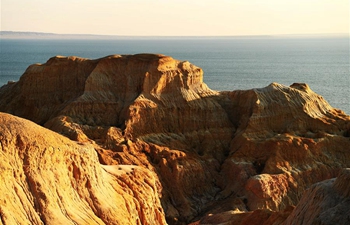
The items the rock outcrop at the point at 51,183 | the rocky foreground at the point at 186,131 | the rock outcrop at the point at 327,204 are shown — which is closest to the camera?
the rock outcrop at the point at 327,204

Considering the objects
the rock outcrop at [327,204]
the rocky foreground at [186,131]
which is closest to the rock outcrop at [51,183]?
the rocky foreground at [186,131]

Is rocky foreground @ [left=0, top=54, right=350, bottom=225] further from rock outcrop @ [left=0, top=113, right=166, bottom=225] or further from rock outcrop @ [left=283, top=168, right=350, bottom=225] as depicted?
rock outcrop @ [left=283, top=168, right=350, bottom=225]

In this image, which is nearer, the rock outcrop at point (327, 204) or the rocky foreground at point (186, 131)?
the rock outcrop at point (327, 204)

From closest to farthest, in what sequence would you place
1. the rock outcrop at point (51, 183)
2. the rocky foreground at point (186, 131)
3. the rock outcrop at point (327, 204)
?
the rock outcrop at point (327, 204) → the rock outcrop at point (51, 183) → the rocky foreground at point (186, 131)

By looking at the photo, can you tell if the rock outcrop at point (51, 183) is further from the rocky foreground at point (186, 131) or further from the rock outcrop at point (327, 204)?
the rock outcrop at point (327, 204)

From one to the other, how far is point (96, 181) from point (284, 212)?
11.1 meters

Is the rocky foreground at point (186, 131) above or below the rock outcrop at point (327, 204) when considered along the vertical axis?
below

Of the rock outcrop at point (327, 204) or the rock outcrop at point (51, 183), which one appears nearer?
the rock outcrop at point (327, 204)

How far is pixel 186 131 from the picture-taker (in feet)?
241

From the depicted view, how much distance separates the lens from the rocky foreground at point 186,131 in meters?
64.6

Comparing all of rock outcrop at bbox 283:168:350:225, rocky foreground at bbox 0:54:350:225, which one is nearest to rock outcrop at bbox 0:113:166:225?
rocky foreground at bbox 0:54:350:225

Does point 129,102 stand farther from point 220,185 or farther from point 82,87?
point 220,185

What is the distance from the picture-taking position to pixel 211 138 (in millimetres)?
73438

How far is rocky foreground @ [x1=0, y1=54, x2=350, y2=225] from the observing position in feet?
212
